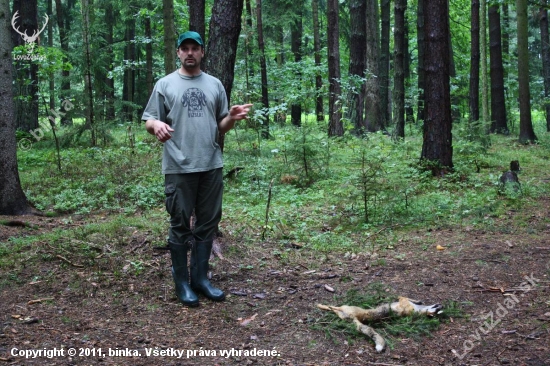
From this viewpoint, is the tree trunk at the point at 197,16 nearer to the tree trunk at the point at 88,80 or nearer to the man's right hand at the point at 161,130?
the tree trunk at the point at 88,80

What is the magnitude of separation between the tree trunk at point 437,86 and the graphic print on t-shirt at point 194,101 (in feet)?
22.4

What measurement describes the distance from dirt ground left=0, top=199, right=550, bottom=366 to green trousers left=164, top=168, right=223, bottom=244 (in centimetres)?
66

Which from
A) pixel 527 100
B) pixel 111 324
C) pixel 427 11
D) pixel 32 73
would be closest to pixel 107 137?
pixel 32 73

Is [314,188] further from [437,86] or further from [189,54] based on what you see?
[189,54]

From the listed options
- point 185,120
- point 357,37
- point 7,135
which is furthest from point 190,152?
point 357,37

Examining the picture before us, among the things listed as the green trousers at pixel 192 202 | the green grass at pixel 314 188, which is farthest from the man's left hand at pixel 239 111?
the green grass at pixel 314 188

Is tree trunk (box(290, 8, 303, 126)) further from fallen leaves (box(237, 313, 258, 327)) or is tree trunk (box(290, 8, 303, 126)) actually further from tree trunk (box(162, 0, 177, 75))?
fallen leaves (box(237, 313, 258, 327))

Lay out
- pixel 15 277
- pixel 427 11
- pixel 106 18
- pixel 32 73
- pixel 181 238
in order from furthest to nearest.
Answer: pixel 106 18
pixel 32 73
pixel 427 11
pixel 15 277
pixel 181 238

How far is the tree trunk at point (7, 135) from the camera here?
7633 millimetres

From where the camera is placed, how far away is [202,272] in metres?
4.81

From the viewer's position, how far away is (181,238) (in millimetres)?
4680

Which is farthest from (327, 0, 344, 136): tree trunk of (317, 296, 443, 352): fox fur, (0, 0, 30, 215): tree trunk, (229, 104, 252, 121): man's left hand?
(317, 296, 443, 352): fox fur

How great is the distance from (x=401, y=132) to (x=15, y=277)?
13853 millimetres

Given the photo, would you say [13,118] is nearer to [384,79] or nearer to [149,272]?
[149,272]
